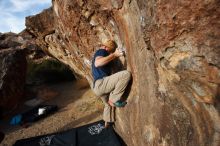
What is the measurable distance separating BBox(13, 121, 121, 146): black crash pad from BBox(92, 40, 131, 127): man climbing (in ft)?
6.24

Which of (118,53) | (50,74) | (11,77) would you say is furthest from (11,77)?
(118,53)

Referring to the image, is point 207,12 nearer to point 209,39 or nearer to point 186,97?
point 209,39

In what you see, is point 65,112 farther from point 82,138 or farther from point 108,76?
point 108,76

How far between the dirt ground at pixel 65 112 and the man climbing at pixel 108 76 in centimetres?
480

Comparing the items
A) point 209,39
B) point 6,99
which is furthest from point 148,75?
point 6,99

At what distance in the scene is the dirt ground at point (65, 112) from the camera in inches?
518

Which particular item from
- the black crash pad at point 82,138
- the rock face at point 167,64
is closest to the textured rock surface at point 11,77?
the black crash pad at point 82,138

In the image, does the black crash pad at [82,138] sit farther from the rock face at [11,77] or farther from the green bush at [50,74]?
the green bush at [50,74]

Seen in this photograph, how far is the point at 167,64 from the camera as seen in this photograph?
207 inches

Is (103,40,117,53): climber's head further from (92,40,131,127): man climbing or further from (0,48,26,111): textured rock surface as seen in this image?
(0,48,26,111): textured rock surface

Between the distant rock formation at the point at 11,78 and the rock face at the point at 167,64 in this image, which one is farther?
the distant rock formation at the point at 11,78

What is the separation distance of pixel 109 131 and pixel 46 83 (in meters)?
11.9

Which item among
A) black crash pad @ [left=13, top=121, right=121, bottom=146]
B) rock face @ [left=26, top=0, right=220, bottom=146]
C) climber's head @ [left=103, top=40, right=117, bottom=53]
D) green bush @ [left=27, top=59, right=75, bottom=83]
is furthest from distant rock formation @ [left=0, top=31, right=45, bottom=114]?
climber's head @ [left=103, top=40, right=117, bottom=53]

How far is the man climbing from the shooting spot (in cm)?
784
